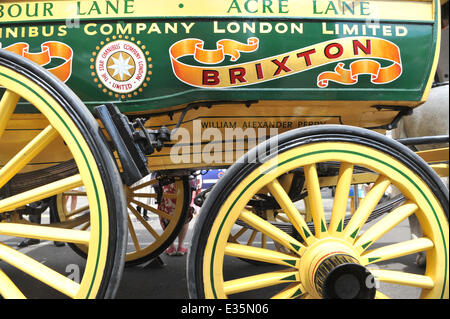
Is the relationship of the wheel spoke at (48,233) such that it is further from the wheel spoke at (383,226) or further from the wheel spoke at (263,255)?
the wheel spoke at (383,226)

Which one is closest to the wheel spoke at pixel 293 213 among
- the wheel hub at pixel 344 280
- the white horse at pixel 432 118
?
the wheel hub at pixel 344 280

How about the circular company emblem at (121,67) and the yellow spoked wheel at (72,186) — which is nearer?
the yellow spoked wheel at (72,186)

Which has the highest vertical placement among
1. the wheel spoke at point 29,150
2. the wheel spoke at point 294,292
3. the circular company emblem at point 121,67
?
the circular company emblem at point 121,67

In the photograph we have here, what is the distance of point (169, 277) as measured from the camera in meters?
2.53

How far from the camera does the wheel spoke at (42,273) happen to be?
3.39 ft

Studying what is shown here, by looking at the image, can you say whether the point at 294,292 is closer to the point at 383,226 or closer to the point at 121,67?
the point at 383,226

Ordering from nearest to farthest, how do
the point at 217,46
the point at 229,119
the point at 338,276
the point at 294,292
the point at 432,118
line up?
the point at 338,276 → the point at 294,292 → the point at 217,46 → the point at 229,119 → the point at 432,118

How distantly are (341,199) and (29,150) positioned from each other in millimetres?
1149

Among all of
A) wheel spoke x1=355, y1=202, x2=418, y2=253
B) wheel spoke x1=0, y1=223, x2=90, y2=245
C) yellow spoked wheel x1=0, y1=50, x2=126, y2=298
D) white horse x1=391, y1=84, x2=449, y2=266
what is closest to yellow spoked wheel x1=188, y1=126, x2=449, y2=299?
wheel spoke x1=355, y1=202, x2=418, y2=253

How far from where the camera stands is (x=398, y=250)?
3.81 ft

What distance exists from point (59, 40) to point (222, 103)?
0.74 meters

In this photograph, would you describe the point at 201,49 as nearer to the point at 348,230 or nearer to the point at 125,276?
the point at 348,230

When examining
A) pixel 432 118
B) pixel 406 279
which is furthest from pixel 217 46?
pixel 432 118

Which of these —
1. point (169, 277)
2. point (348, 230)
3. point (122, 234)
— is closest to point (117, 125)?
point (122, 234)
